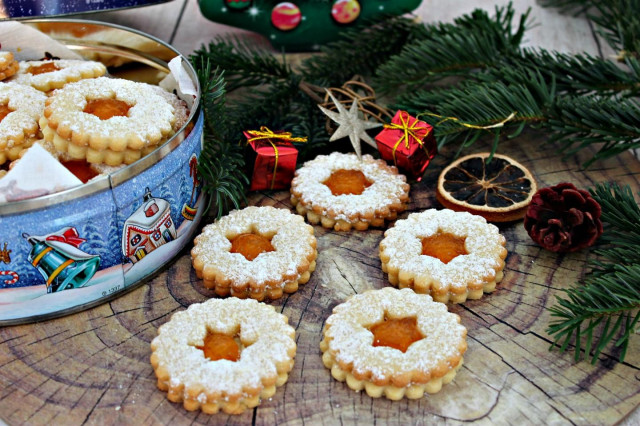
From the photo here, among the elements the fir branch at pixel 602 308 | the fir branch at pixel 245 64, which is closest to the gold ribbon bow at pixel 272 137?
the fir branch at pixel 245 64

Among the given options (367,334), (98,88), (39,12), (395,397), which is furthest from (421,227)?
(39,12)

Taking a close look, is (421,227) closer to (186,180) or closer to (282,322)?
(282,322)

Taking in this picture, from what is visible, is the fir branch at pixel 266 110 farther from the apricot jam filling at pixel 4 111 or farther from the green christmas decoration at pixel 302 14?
the apricot jam filling at pixel 4 111

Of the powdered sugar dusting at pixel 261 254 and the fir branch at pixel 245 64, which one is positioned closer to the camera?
the powdered sugar dusting at pixel 261 254

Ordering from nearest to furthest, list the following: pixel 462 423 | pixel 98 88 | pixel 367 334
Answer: pixel 462 423 → pixel 367 334 → pixel 98 88

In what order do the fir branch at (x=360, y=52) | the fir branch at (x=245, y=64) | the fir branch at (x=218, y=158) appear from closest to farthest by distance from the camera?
the fir branch at (x=218, y=158)
the fir branch at (x=245, y=64)
the fir branch at (x=360, y=52)

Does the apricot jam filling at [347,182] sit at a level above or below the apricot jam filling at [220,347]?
above
